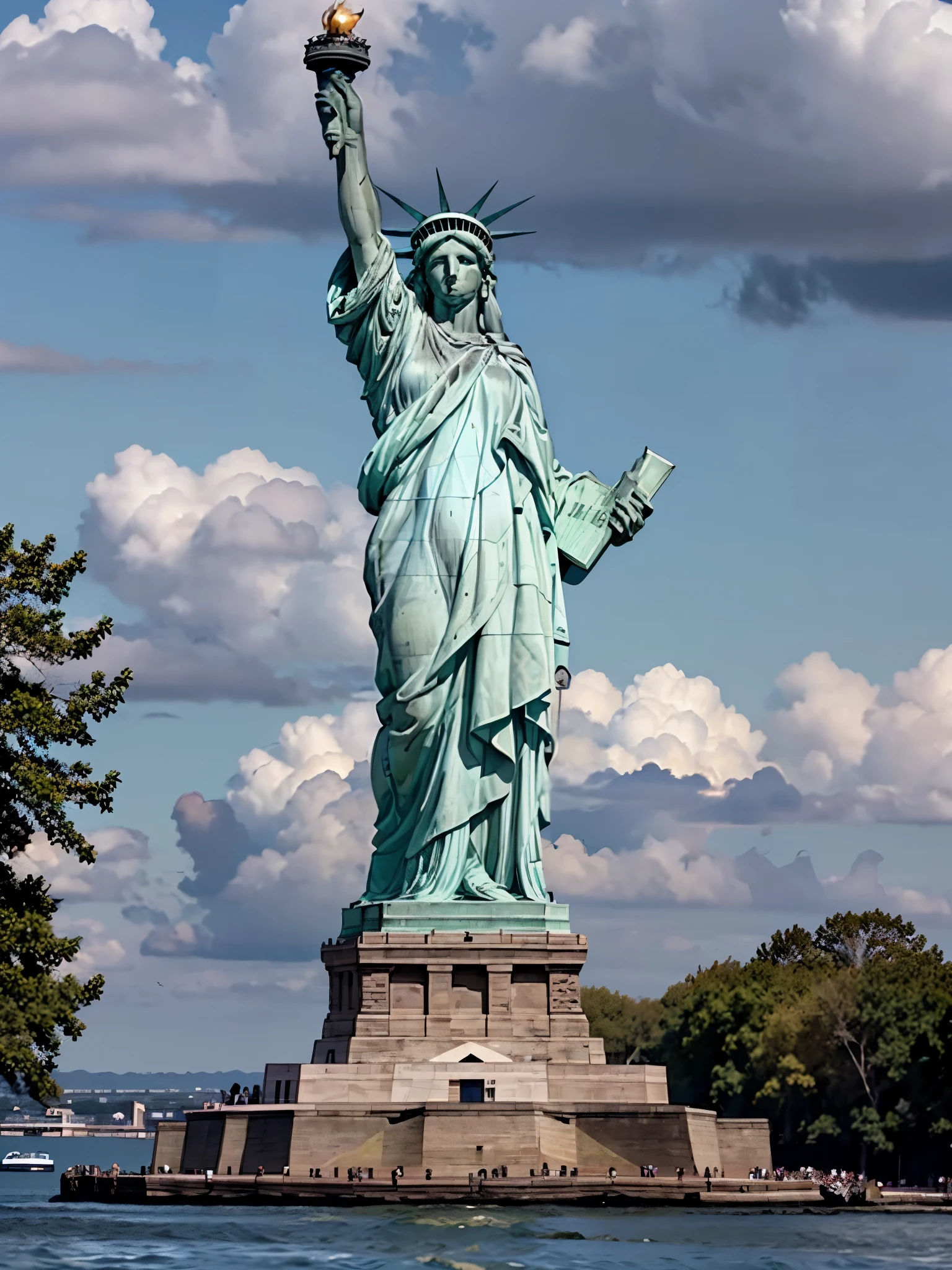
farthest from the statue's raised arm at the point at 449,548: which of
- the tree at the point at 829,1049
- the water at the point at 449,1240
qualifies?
the tree at the point at 829,1049

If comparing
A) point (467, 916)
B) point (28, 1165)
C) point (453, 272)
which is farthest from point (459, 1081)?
point (28, 1165)

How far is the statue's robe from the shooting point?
58094mm

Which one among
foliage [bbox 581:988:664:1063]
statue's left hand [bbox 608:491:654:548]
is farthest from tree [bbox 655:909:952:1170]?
statue's left hand [bbox 608:491:654:548]

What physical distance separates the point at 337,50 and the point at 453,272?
536cm

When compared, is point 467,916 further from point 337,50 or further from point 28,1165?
point 28,1165

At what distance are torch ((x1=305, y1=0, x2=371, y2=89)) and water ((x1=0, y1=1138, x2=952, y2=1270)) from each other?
80.2 feet

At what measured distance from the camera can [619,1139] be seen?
52469 mm

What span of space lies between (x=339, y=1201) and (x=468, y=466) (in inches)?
661

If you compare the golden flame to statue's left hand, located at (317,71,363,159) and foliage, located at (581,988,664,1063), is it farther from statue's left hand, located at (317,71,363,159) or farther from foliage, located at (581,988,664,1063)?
foliage, located at (581,988,664,1063)

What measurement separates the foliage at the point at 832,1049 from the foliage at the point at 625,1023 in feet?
40.0

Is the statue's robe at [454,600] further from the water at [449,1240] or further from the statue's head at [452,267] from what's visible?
the water at [449,1240]

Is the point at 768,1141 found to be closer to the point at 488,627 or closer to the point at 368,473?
the point at 488,627

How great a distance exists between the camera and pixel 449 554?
2314 inches

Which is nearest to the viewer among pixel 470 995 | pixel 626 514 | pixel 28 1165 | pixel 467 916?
pixel 470 995
